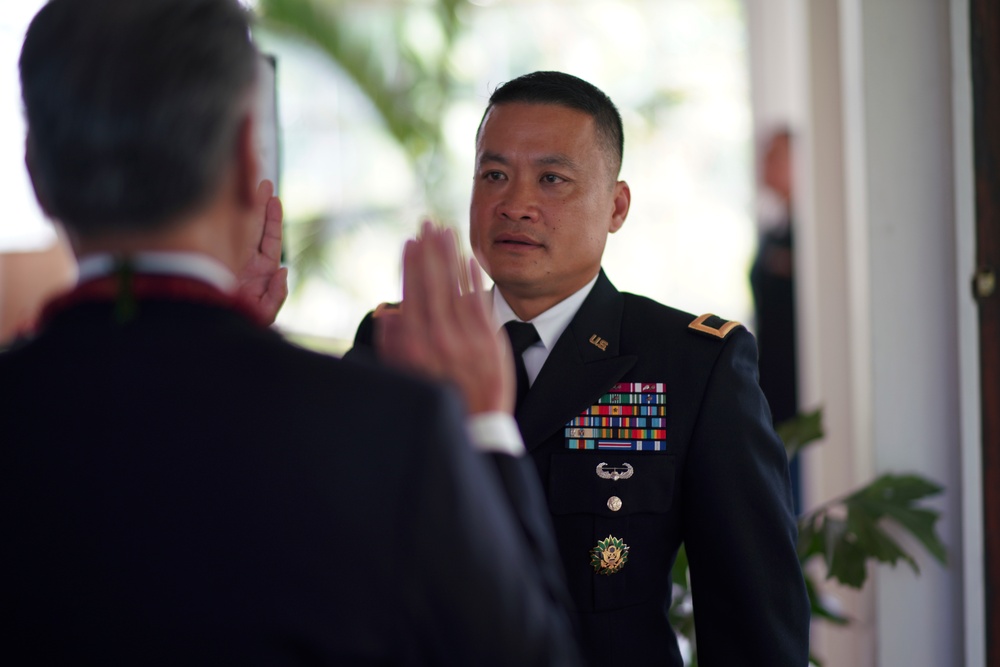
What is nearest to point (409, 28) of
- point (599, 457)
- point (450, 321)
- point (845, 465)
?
point (845, 465)

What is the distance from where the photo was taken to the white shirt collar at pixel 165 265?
795 millimetres

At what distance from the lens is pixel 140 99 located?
29.8 inches

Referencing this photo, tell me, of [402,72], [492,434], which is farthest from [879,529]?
[402,72]

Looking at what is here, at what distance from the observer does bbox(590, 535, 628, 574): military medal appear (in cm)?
149

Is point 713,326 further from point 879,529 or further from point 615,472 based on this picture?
point 879,529

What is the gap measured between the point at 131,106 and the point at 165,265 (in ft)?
0.40

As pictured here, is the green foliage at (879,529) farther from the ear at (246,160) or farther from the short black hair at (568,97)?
the ear at (246,160)

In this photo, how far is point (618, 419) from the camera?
1.58m

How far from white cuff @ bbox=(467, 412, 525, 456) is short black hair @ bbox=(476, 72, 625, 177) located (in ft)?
3.08

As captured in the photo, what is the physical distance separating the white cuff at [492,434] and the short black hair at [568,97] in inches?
36.9

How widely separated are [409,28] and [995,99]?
5737mm

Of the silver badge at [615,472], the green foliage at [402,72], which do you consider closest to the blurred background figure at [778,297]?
the green foliage at [402,72]

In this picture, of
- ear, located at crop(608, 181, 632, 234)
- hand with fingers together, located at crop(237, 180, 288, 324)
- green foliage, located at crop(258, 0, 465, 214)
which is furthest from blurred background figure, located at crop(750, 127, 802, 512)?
hand with fingers together, located at crop(237, 180, 288, 324)

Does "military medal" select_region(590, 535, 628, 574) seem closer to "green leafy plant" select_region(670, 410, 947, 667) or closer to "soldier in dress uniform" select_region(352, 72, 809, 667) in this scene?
"soldier in dress uniform" select_region(352, 72, 809, 667)
